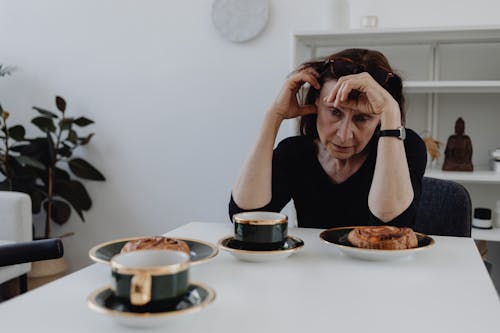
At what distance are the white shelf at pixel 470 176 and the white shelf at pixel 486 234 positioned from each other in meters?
0.20

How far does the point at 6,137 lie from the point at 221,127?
3.81 ft

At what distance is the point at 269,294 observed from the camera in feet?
2.22

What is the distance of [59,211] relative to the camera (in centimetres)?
289

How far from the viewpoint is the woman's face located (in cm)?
127

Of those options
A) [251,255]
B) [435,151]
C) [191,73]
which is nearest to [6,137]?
[191,73]

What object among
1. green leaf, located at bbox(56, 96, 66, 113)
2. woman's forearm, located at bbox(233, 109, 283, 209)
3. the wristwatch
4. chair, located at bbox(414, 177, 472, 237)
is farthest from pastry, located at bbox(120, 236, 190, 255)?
green leaf, located at bbox(56, 96, 66, 113)

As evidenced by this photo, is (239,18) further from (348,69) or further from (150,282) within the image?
(150,282)

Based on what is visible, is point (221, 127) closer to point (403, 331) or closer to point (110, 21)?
point (110, 21)

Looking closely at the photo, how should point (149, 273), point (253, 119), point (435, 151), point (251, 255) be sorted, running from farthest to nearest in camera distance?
point (253, 119) < point (435, 151) < point (251, 255) < point (149, 273)

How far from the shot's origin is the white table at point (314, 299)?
572mm

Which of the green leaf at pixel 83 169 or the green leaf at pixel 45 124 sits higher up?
the green leaf at pixel 45 124

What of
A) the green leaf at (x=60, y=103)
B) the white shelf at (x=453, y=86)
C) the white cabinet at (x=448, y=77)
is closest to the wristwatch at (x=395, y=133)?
the white shelf at (x=453, y=86)

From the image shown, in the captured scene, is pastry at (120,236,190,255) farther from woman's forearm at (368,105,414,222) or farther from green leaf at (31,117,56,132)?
green leaf at (31,117,56,132)

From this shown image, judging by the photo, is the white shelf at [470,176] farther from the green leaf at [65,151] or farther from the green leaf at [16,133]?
the green leaf at [16,133]
